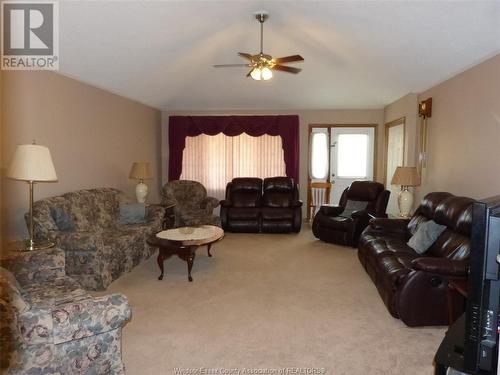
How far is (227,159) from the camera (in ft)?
24.9

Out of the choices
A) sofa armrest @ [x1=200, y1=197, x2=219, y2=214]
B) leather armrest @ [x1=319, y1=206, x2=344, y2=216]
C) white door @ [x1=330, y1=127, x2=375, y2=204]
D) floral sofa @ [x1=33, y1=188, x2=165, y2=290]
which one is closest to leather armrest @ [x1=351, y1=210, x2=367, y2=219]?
leather armrest @ [x1=319, y1=206, x2=344, y2=216]

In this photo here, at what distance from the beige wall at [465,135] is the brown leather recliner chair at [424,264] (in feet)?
1.31

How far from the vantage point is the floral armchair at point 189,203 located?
607cm

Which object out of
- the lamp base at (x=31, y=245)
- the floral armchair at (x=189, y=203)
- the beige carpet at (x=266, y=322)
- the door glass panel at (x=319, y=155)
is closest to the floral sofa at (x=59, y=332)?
the beige carpet at (x=266, y=322)

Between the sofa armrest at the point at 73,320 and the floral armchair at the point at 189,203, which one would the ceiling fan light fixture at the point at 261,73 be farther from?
the sofa armrest at the point at 73,320

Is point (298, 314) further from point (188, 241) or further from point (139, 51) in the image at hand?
point (139, 51)

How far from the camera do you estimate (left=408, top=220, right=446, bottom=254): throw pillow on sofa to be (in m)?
3.71

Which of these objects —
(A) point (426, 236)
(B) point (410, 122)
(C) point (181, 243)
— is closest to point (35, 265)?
(C) point (181, 243)

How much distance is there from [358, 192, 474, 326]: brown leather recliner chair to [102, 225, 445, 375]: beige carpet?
0.16 m

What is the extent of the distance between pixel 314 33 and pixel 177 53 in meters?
1.79

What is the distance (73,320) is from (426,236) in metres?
3.26

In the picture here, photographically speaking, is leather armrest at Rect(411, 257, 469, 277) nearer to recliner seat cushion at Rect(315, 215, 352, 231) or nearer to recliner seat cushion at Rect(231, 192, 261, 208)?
recliner seat cushion at Rect(315, 215, 352, 231)

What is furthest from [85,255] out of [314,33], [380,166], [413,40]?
[380,166]

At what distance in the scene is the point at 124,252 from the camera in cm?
421
